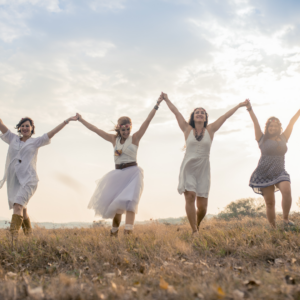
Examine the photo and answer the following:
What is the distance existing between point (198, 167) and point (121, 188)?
1.83 metres

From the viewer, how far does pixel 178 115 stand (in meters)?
7.30

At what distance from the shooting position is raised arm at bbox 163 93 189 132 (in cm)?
720

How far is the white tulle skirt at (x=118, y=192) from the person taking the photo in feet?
22.0

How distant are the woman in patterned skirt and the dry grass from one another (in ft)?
3.81

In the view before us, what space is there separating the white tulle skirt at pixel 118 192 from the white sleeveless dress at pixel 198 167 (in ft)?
3.26

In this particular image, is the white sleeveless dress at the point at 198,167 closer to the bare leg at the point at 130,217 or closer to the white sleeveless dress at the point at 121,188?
the white sleeveless dress at the point at 121,188

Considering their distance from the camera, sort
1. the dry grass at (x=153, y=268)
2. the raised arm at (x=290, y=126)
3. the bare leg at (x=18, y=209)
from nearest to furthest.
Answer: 1. the dry grass at (x=153, y=268)
2. the bare leg at (x=18, y=209)
3. the raised arm at (x=290, y=126)

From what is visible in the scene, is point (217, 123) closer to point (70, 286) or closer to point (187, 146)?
point (187, 146)

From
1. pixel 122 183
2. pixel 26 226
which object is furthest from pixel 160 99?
pixel 26 226

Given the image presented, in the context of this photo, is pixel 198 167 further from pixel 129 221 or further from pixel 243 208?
pixel 243 208

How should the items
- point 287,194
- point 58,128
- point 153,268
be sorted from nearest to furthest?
point 153,268
point 287,194
point 58,128

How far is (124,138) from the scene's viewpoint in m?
7.14

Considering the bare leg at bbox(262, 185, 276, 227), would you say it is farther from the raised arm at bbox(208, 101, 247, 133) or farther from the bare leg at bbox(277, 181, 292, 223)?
the raised arm at bbox(208, 101, 247, 133)

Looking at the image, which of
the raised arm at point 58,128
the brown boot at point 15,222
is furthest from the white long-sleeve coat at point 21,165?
the brown boot at point 15,222
